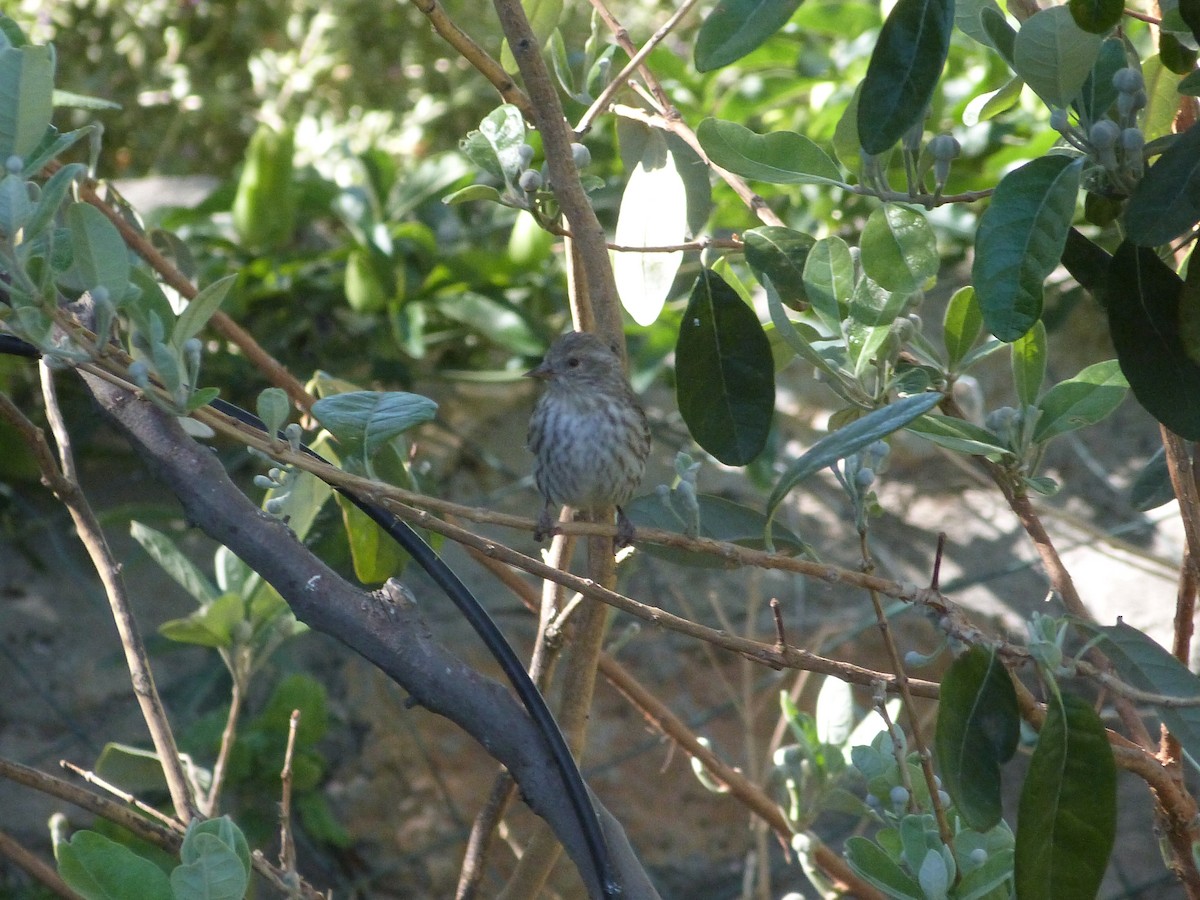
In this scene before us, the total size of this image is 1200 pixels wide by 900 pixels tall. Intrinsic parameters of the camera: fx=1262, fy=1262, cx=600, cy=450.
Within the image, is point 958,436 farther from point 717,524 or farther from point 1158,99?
point 1158,99

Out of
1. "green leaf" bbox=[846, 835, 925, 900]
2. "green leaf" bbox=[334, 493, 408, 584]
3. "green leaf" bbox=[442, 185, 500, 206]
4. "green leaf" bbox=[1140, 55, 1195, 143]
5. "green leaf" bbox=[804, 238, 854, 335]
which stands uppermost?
Answer: "green leaf" bbox=[1140, 55, 1195, 143]

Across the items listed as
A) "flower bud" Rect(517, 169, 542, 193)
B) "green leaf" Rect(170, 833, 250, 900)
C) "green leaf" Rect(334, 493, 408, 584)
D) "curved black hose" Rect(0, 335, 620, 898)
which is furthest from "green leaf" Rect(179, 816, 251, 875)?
"flower bud" Rect(517, 169, 542, 193)

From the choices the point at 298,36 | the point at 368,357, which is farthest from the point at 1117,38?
the point at 298,36

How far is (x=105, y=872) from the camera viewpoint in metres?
1.42

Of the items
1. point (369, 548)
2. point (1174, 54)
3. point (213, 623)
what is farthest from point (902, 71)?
point (213, 623)

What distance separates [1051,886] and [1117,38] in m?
1.05

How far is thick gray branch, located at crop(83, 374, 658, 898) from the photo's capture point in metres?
1.51

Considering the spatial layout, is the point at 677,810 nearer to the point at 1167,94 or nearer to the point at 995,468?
the point at 995,468

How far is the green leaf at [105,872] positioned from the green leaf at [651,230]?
97cm

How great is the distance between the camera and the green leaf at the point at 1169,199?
1.37 m

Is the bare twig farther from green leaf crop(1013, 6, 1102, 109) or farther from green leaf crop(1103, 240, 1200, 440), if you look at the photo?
green leaf crop(1103, 240, 1200, 440)

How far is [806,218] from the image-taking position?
12.0 feet

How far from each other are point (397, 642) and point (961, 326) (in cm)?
89

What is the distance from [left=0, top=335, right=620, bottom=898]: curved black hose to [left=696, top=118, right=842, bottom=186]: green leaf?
2.14 ft
